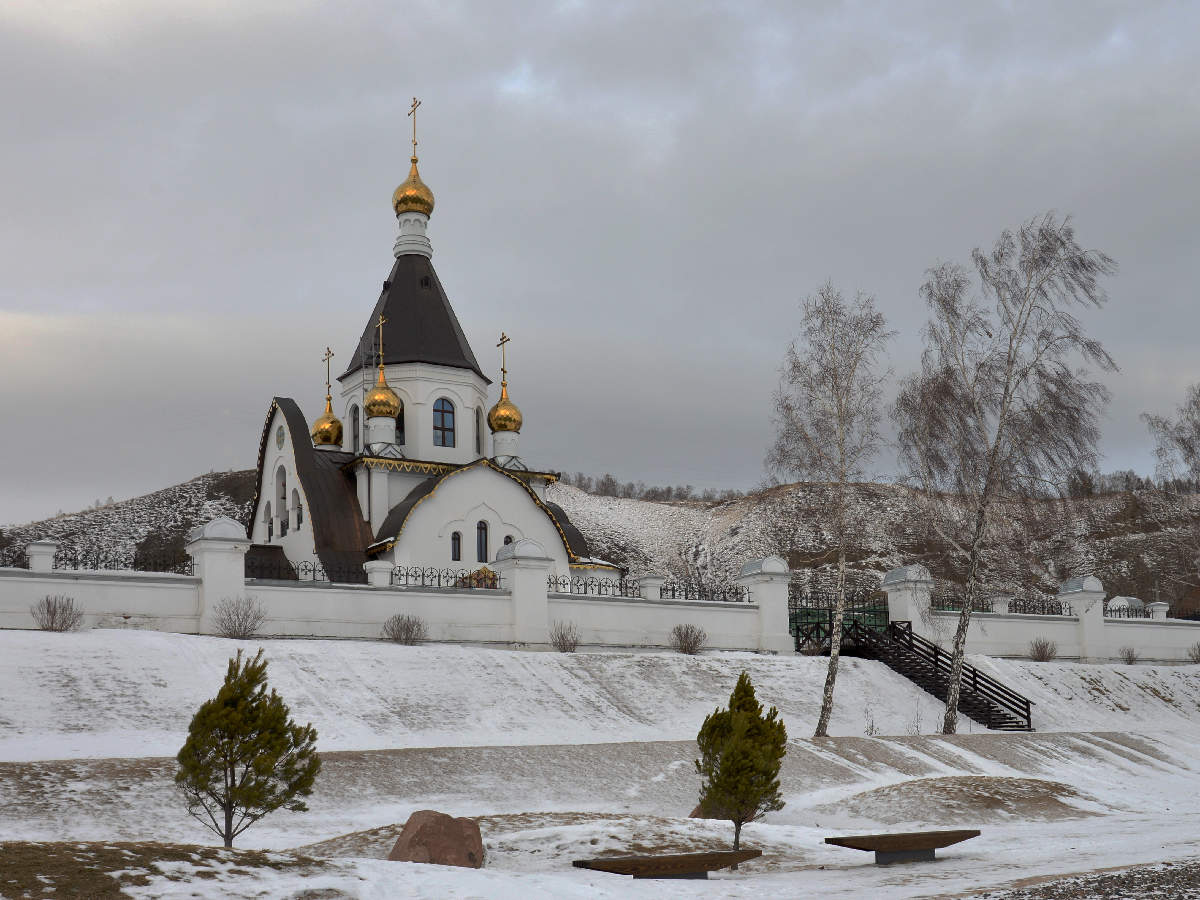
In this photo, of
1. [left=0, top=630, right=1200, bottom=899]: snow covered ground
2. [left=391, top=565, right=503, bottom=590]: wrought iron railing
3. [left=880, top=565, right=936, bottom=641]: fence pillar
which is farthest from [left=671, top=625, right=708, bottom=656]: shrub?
[left=880, top=565, right=936, bottom=641]: fence pillar

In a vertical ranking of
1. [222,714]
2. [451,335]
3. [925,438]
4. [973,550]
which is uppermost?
[451,335]

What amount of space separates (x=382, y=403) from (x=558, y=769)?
56.9 feet

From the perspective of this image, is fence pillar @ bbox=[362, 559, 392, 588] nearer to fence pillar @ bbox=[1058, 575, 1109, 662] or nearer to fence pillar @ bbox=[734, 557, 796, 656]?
fence pillar @ bbox=[734, 557, 796, 656]

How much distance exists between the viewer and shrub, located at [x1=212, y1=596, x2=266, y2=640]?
66.2ft

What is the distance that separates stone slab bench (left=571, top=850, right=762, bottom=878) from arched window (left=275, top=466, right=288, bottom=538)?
23.4 m

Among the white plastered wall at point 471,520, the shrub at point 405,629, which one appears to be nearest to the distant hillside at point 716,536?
the white plastered wall at point 471,520

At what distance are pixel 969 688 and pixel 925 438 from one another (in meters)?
5.50

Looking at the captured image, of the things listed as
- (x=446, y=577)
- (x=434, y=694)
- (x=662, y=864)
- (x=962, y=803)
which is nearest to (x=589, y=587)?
(x=446, y=577)

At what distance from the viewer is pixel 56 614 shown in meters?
18.3

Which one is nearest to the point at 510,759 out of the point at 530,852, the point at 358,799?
the point at 358,799

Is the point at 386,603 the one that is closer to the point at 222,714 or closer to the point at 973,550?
the point at 973,550

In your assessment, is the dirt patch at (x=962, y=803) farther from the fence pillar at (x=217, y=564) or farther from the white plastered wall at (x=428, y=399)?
the white plastered wall at (x=428, y=399)

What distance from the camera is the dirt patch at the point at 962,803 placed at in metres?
13.4

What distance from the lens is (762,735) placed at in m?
11.0
